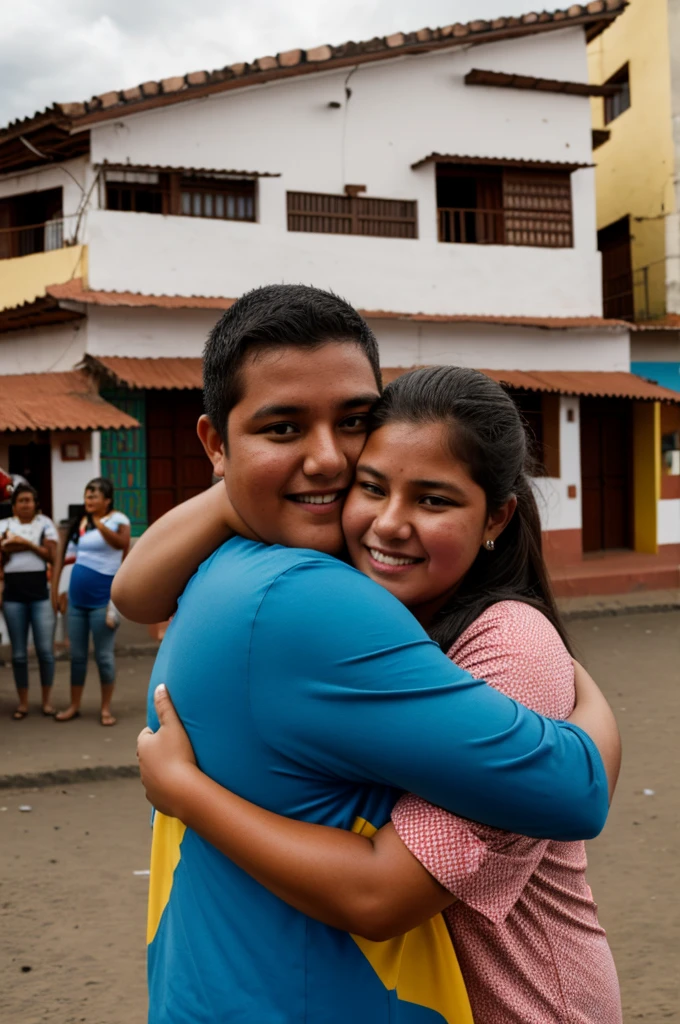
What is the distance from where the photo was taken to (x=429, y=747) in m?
1.14

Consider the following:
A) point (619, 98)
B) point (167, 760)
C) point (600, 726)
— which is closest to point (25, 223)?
point (619, 98)

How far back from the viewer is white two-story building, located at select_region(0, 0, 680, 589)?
12320 mm

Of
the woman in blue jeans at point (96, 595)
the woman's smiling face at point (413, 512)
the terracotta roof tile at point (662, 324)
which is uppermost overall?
the terracotta roof tile at point (662, 324)

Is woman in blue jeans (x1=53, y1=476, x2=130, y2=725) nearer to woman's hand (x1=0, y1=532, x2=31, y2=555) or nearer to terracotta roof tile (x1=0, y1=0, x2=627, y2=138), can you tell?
woman's hand (x1=0, y1=532, x2=31, y2=555)

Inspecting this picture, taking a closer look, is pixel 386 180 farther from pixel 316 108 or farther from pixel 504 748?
pixel 504 748

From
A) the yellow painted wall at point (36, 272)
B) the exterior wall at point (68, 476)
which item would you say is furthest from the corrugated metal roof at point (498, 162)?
the exterior wall at point (68, 476)

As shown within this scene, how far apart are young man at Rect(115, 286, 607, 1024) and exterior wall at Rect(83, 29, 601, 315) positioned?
11789 millimetres

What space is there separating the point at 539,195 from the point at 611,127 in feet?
16.1

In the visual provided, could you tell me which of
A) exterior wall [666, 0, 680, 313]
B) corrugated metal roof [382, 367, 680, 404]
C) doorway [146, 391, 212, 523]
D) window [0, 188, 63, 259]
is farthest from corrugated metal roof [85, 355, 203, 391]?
exterior wall [666, 0, 680, 313]

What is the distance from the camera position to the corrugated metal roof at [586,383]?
1376 centimetres

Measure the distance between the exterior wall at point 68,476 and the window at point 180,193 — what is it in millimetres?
3149

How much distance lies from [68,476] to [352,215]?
548cm

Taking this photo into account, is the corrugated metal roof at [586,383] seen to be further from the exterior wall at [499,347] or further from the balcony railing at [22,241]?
the balcony railing at [22,241]

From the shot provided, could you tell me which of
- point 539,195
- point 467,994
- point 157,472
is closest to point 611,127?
point 539,195
